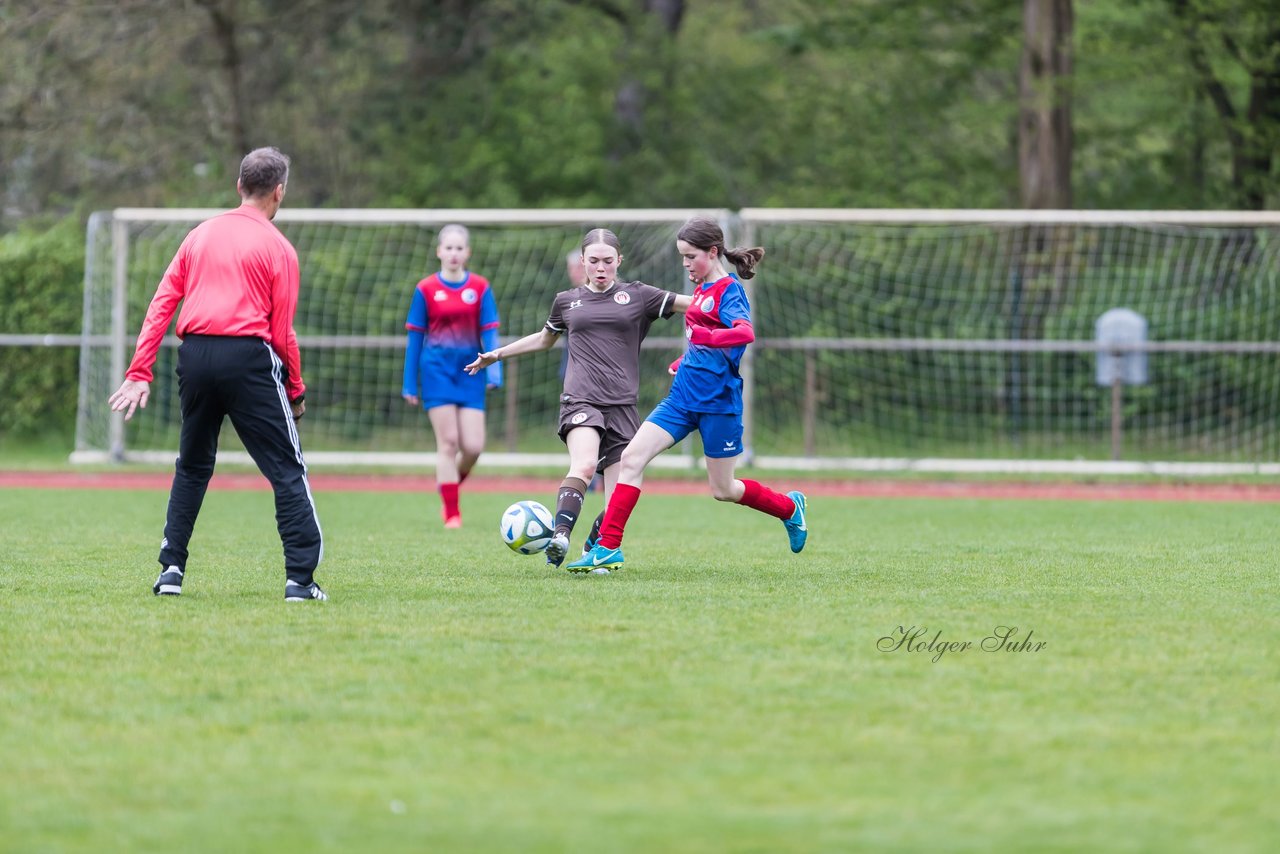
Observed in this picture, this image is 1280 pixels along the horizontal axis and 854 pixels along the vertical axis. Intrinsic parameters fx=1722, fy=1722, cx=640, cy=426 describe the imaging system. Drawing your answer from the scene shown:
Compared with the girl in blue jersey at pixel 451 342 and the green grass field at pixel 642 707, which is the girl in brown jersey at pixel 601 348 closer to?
the green grass field at pixel 642 707

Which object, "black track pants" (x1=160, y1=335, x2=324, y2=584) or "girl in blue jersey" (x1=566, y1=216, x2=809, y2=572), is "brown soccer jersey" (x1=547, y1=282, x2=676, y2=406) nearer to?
"girl in blue jersey" (x1=566, y1=216, x2=809, y2=572)

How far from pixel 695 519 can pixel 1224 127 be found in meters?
14.5

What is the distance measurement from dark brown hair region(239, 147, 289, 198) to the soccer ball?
2.06 m

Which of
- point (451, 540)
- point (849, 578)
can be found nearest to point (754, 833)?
point (849, 578)

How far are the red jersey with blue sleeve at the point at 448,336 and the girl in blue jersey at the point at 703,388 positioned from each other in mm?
3212

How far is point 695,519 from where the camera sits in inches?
498

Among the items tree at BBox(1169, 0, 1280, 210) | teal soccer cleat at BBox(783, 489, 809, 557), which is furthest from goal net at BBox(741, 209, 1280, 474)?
teal soccer cleat at BBox(783, 489, 809, 557)

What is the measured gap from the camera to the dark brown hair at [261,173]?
7.28m

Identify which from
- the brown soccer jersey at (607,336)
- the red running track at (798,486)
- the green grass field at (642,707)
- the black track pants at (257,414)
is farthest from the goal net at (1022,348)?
the black track pants at (257,414)

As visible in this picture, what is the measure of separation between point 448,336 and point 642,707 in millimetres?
6718

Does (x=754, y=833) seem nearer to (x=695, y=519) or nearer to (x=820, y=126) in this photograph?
(x=695, y=519)

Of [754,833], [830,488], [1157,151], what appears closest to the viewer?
[754,833]

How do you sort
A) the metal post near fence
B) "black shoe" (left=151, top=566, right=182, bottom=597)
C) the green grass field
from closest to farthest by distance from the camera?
the green grass field < "black shoe" (left=151, top=566, right=182, bottom=597) < the metal post near fence

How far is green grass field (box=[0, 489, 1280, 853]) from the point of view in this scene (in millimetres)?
3916
